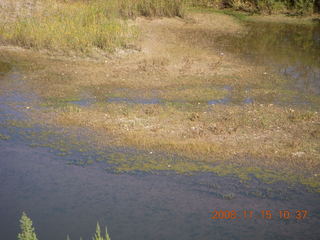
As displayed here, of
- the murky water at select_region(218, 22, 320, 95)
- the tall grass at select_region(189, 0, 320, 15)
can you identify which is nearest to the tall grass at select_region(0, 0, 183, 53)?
the murky water at select_region(218, 22, 320, 95)

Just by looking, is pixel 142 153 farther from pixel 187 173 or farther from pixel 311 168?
pixel 311 168

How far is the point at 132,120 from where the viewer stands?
8.22 m

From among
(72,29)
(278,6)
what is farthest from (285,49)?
(72,29)

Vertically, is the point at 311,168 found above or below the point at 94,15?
below

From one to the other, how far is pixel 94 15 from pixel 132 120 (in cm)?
579

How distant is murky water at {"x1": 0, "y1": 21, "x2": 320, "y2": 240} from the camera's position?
5434mm

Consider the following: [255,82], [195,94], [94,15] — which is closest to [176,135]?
[195,94]

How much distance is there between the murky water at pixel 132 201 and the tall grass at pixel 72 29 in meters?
4.91
